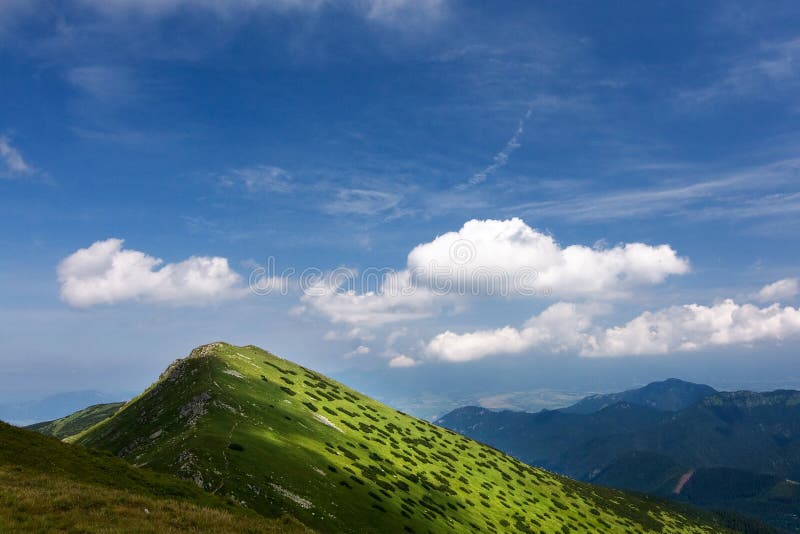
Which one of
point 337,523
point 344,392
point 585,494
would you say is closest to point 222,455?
point 337,523

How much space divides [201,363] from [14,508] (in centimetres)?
6421

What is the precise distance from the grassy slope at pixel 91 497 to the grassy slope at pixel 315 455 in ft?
25.8

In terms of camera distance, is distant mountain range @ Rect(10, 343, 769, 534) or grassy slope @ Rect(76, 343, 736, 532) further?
grassy slope @ Rect(76, 343, 736, 532)

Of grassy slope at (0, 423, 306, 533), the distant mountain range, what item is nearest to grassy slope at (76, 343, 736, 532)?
the distant mountain range

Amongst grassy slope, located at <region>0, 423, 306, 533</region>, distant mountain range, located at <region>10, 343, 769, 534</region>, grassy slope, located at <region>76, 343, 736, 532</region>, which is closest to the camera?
grassy slope, located at <region>0, 423, 306, 533</region>

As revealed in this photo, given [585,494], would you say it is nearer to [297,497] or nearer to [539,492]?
[539,492]

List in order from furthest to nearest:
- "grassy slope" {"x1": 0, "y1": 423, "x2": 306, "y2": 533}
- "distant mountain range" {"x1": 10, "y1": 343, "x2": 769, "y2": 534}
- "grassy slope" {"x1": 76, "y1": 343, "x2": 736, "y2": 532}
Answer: "grassy slope" {"x1": 76, "y1": 343, "x2": 736, "y2": 532}, "distant mountain range" {"x1": 10, "y1": 343, "x2": 769, "y2": 534}, "grassy slope" {"x1": 0, "y1": 423, "x2": 306, "y2": 533}

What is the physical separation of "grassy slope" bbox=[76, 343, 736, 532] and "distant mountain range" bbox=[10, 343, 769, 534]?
0.69 ft

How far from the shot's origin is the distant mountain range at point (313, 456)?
4234cm

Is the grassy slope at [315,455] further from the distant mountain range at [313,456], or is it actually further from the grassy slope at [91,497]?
the grassy slope at [91,497]

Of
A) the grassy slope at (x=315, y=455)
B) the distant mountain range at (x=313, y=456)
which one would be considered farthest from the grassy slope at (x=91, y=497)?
the grassy slope at (x=315, y=455)

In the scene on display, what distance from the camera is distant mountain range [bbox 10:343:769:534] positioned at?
42344mm

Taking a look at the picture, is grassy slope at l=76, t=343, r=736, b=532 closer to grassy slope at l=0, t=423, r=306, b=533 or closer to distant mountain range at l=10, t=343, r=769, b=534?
distant mountain range at l=10, t=343, r=769, b=534

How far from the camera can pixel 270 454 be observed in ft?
158
